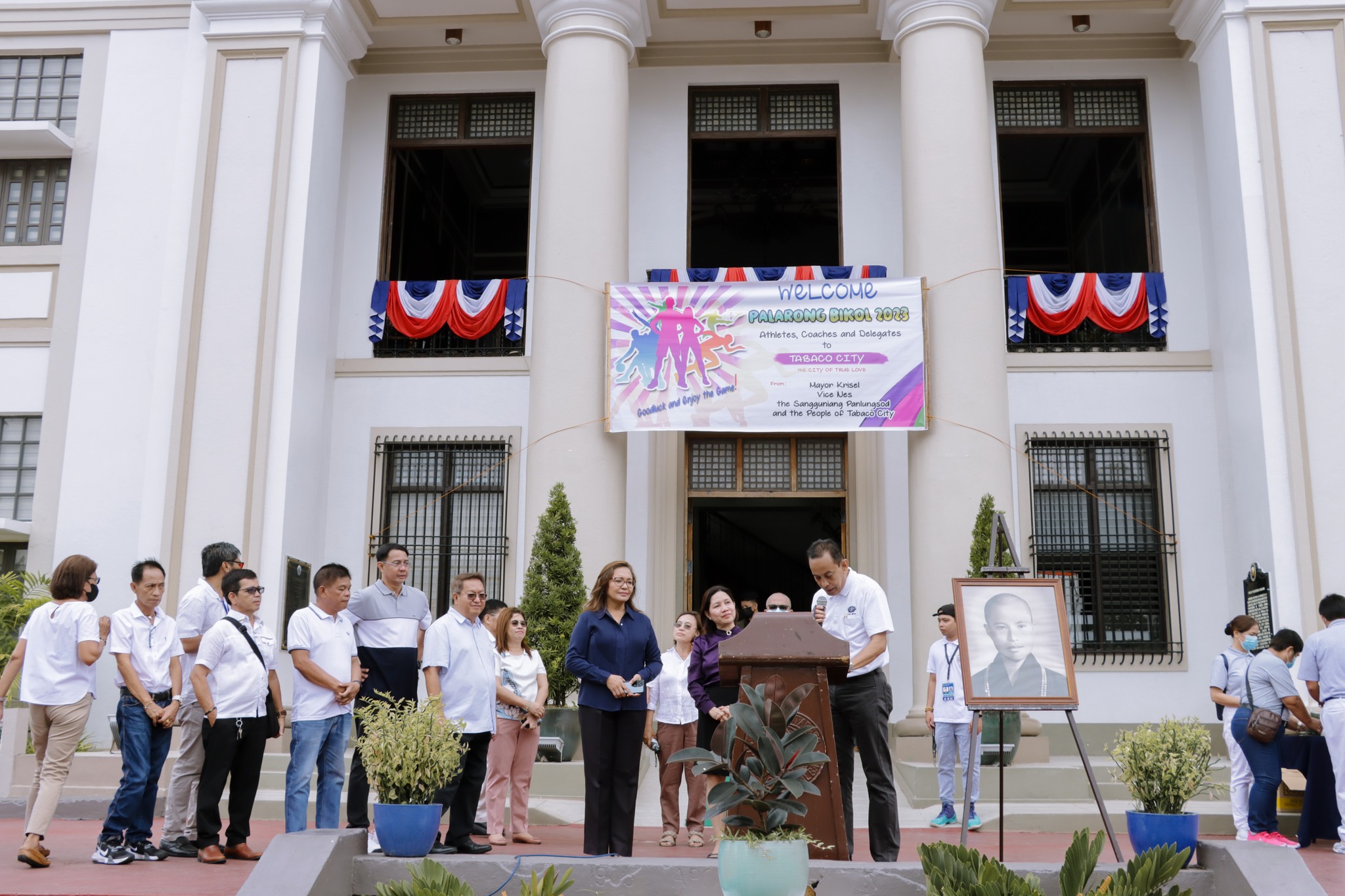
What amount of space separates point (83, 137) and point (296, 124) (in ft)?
9.12

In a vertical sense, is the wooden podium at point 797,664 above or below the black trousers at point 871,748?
above

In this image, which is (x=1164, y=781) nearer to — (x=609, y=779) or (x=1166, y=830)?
(x=1166, y=830)

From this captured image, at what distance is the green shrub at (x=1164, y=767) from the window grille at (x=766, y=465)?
8169 mm

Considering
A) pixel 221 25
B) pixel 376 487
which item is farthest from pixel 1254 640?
pixel 221 25

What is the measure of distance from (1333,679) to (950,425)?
15.5ft

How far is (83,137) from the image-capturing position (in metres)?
14.3

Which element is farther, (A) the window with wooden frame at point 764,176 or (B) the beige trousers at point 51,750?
(A) the window with wooden frame at point 764,176

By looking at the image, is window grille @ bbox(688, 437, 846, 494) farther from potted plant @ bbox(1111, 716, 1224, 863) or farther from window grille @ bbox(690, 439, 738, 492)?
potted plant @ bbox(1111, 716, 1224, 863)

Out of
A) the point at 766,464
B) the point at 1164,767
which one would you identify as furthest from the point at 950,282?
the point at 1164,767

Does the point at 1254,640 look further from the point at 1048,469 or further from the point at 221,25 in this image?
the point at 221,25

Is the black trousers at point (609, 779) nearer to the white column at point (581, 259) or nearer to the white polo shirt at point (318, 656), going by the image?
the white polo shirt at point (318, 656)

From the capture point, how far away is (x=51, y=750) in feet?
22.9

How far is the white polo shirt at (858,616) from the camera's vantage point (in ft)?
22.6

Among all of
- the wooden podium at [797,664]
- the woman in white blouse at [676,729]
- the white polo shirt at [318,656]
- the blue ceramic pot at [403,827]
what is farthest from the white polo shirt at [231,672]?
the wooden podium at [797,664]
